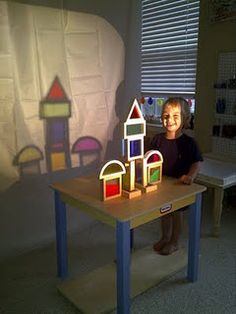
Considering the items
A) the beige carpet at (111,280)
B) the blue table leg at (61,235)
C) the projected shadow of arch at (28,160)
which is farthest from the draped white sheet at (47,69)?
the beige carpet at (111,280)

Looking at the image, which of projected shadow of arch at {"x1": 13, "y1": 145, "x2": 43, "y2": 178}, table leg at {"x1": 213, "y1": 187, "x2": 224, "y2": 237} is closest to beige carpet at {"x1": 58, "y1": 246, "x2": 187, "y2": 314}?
table leg at {"x1": 213, "y1": 187, "x2": 224, "y2": 237}

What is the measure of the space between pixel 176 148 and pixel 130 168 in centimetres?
46

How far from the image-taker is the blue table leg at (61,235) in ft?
5.34

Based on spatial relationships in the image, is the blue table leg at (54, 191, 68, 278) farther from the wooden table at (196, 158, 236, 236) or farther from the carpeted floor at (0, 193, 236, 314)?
the wooden table at (196, 158, 236, 236)

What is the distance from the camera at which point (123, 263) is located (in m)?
1.30

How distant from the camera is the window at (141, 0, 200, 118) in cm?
294

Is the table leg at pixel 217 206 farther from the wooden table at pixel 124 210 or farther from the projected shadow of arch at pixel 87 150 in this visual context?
the projected shadow of arch at pixel 87 150

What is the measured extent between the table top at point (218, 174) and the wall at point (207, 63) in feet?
1.49

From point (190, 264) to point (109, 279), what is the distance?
431 mm

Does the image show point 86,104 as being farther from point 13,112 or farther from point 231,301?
point 231,301

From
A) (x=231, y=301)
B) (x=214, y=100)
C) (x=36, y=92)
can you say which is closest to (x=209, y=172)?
(x=214, y=100)

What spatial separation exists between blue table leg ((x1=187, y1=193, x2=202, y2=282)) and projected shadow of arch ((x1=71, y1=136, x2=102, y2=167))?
861 millimetres

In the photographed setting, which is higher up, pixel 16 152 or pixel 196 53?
pixel 196 53

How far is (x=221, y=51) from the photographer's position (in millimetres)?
2621
